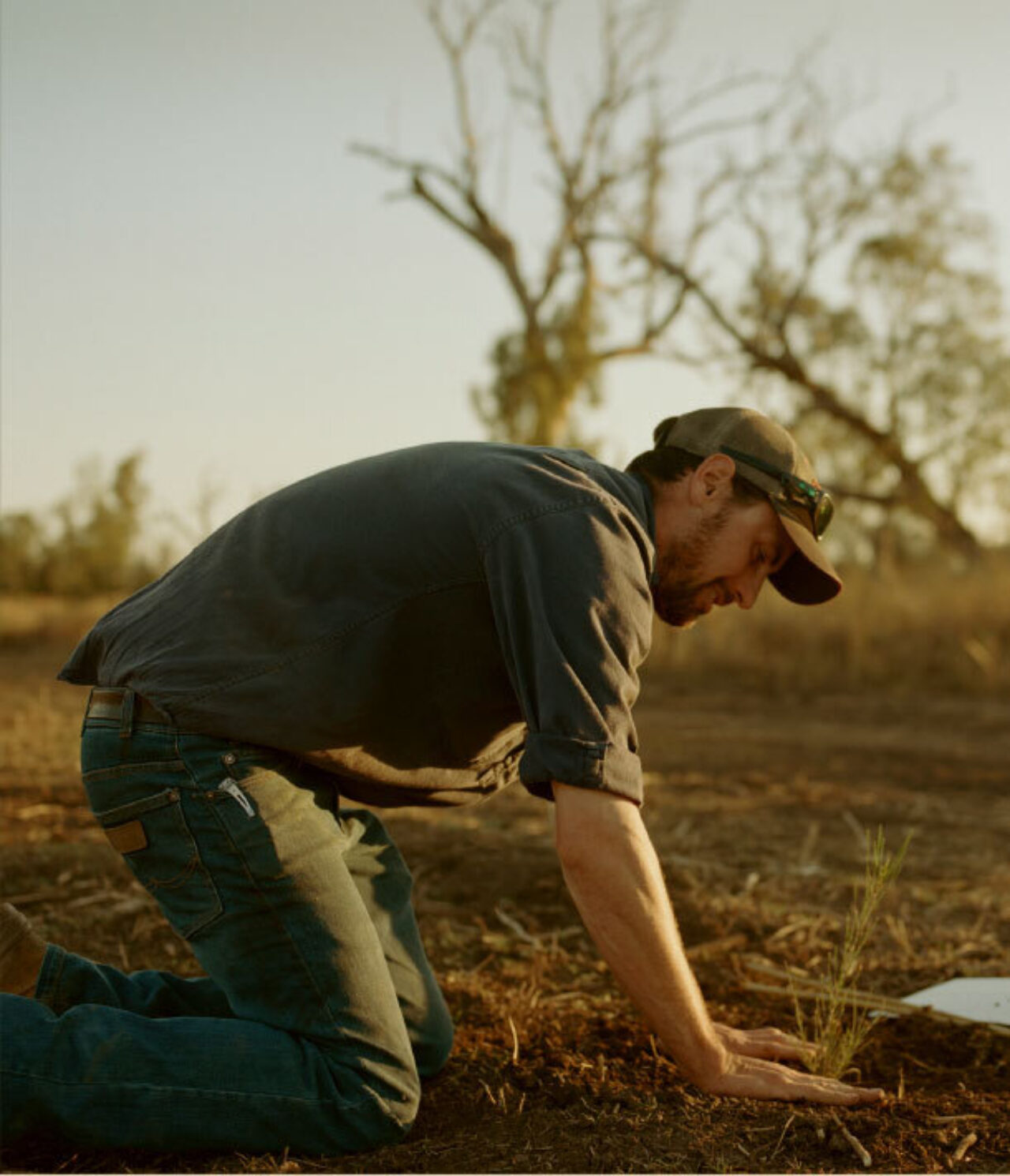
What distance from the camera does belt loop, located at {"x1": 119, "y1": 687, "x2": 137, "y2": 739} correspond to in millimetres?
2582

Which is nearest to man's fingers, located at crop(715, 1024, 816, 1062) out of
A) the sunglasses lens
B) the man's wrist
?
the man's wrist

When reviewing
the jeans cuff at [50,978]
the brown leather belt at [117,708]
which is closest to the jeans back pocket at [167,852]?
the brown leather belt at [117,708]

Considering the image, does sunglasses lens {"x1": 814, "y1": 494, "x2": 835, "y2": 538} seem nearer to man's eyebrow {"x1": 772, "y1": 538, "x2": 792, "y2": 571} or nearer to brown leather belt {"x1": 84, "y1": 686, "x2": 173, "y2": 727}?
man's eyebrow {"x1": 772, "y1": 538, "x2": 792, "y2": 571}

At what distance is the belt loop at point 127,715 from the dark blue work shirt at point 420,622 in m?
0.03

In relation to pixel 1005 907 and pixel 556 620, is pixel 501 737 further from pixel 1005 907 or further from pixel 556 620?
pixel 1005 907

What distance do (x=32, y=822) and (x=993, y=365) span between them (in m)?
24.4

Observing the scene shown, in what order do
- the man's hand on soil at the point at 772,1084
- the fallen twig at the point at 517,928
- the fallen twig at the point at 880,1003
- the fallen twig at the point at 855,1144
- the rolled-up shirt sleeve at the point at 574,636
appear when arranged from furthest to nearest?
the fallen twig at the point at 517,928 < the fallen twig at the point at 880,1003 < the man's hand on soil at the point at 772,1084 < the fallen twig at the point at 855,1144 < the rolled-up shirt sleeve at the point at 574,636

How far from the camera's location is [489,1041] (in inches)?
122

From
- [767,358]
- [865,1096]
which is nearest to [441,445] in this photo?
[865,1096]

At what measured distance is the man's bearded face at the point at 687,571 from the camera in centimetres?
273

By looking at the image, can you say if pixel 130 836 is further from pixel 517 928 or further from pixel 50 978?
pixel 517 928

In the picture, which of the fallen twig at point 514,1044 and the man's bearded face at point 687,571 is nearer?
the man's bearded face at point 687,571

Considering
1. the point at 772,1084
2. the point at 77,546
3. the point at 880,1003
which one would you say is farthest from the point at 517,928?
the point at 77,546

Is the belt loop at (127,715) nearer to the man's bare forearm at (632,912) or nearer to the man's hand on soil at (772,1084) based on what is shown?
the man's bare forearm at (632,912)
